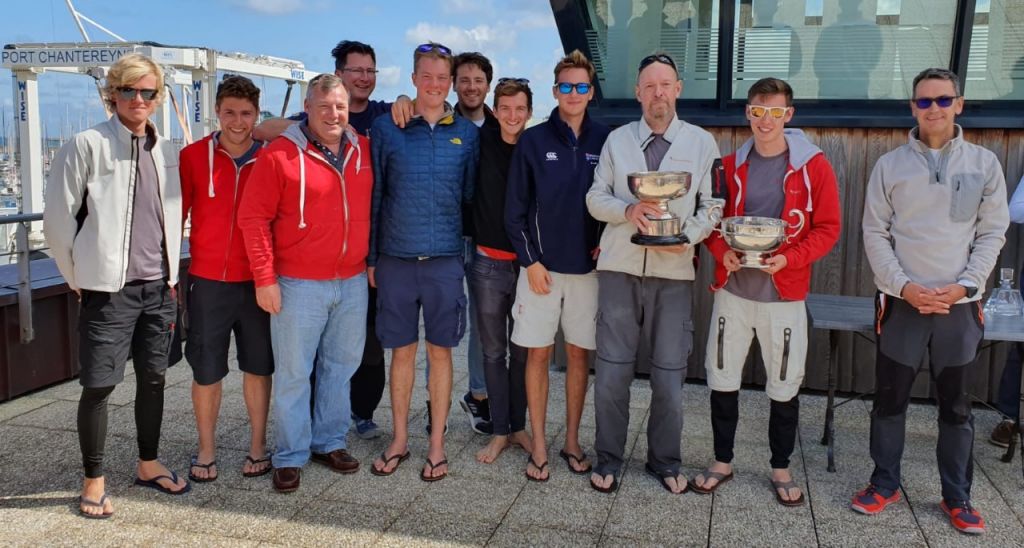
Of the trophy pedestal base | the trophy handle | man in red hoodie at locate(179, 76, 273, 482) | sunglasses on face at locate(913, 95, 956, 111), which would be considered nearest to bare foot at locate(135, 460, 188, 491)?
man in red hoodie at locate(179, 76, 273, 482)

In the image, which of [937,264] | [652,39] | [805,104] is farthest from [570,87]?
[805,104]

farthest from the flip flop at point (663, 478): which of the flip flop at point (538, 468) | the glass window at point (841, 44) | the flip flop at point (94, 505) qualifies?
the glass window at point (841, 44)

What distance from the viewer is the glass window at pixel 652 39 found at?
5.82 metres

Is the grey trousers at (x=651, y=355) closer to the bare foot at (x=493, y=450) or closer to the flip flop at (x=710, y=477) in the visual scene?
the flip flop at (x=710, y=477)

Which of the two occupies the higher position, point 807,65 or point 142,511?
point 807,65

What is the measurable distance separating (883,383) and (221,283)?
322 cm

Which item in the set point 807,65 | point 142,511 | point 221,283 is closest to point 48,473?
point 142,511

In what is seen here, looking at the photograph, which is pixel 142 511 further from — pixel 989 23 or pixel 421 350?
pixel 989 23

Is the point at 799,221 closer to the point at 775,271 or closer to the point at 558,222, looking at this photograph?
the point at 775,271

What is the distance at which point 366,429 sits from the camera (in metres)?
4.76

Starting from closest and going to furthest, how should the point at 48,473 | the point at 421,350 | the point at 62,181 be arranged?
the point at 62,181, the point at 48,473, the point at 421,350

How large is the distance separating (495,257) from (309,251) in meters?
0.97

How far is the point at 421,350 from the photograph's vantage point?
23.8ft

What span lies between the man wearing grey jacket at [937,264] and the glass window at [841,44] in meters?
2.15
